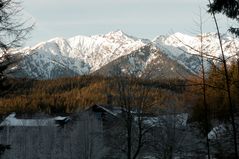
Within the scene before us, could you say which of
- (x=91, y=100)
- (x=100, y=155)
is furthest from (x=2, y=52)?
(x=91, y=100)

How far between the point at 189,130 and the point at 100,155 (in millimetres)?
10306

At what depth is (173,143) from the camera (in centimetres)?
4238

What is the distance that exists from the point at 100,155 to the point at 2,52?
3680 cm

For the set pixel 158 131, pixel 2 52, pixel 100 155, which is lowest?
pixel 100 155

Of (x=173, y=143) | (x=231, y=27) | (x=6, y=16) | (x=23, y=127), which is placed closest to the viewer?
(x=231, y=27)

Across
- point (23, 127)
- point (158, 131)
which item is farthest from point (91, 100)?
point (158, 131)

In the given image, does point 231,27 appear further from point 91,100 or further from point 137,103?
point 91,100

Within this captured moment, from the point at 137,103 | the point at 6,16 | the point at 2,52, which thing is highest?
the point at 6,16

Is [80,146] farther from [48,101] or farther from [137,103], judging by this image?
[48,101]

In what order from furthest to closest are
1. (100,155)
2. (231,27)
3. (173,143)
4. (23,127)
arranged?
(23,127) → (100,155) → (173,143) → (231,27)

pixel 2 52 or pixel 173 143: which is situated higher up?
pixel 2 52

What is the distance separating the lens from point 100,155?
52.5 meters

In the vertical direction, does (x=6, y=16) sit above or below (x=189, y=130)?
above

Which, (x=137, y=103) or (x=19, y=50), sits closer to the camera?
(x=19, y=50)
